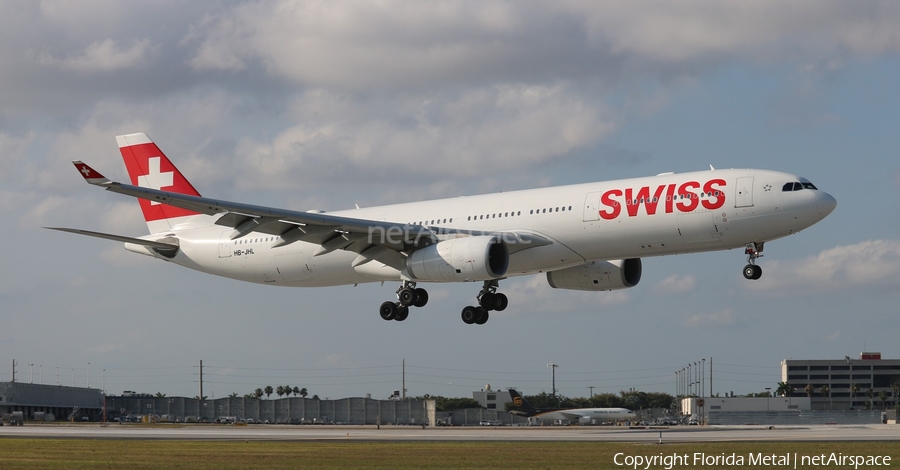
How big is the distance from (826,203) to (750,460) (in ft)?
35.2

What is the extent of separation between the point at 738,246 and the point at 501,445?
14.8m

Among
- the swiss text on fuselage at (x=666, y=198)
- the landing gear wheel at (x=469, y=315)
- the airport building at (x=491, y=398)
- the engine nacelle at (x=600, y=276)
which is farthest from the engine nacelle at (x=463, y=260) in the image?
the airport building at (x=491, y=398)

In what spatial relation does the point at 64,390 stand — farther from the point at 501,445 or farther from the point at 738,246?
the point at 738,246

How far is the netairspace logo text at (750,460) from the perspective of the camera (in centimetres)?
3631

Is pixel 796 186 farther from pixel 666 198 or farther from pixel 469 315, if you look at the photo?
pixel 469 315

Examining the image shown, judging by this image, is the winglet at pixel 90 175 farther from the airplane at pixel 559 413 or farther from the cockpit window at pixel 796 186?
the airplane at pixel 559 413

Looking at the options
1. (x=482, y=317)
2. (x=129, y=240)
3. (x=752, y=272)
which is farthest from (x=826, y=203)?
(x=129, y=240)

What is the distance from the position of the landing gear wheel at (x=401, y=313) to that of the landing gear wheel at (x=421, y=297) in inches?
46.2

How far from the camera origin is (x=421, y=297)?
5081 cm

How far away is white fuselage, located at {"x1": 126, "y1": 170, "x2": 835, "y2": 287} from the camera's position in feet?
136

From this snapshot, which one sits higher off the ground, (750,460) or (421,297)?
(421,297)

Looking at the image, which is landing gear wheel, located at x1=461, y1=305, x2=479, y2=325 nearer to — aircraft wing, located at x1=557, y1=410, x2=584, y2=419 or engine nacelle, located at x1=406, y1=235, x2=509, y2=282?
engine nacelle, located at x1=406, y1=235, x2=509, y2=282

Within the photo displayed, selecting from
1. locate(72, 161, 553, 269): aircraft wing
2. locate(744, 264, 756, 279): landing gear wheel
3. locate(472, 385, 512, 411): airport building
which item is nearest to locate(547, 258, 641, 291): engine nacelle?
locate(72, 161, 553, 269): aircraft wing

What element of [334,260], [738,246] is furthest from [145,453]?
[738,246]
